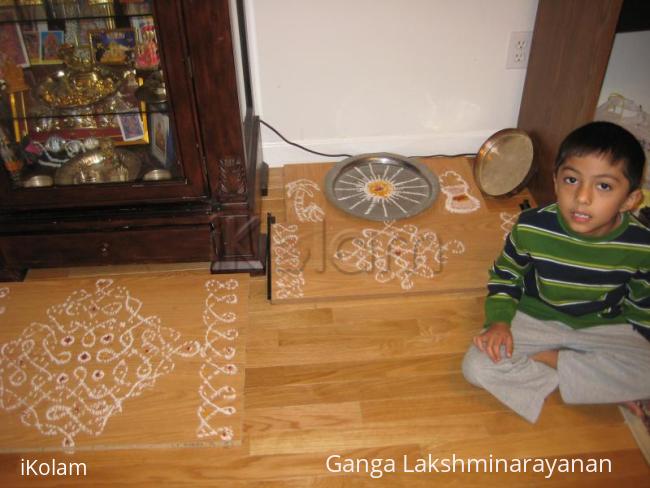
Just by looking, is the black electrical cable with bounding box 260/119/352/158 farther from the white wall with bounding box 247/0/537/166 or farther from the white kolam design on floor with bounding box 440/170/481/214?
the white kolam design on floor with bounding box 440/170/481/214

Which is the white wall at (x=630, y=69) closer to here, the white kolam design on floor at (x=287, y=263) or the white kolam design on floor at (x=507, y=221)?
the white kolam design on floor at (x=507, y=221)

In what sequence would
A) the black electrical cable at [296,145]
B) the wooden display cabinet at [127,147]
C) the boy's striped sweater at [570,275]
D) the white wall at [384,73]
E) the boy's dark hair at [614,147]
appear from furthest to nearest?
the black electrical cable at [296,145], the white wall at [384,73], the wooden display cabinet at [127,147], the boy's striped sweater at [570,275], the boy's dark hair at [614,147]

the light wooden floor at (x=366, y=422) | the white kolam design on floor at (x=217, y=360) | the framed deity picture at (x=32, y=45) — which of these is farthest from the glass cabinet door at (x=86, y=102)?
the light wooden floor at (x=366, y=422)

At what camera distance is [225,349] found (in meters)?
1.60

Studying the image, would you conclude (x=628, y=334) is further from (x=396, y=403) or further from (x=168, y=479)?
(x=168, y=479)

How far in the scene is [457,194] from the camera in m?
2.10

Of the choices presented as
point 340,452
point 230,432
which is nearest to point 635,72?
point 340,452

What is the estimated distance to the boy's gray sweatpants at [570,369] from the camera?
1404 mm

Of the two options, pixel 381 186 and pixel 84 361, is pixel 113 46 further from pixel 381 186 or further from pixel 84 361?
pixel 381 186

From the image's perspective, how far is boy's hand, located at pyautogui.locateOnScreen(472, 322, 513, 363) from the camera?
1.43m

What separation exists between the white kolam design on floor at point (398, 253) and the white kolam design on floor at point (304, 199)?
182 mm

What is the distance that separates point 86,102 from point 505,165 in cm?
138

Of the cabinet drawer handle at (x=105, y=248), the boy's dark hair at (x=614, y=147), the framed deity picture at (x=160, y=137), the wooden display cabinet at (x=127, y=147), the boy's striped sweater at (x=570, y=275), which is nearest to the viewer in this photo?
the boy's dark hair at (x=614, y=147)

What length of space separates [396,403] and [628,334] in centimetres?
60
